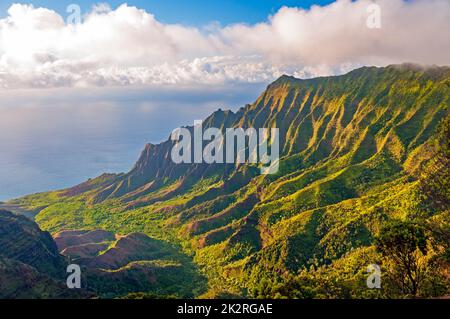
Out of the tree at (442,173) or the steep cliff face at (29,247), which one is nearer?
the tree at (442,173)

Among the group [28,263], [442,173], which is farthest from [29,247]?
[442,173]

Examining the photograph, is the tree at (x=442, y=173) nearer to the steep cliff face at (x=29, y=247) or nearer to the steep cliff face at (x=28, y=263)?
the steep cliff face at (x=28, y=263)

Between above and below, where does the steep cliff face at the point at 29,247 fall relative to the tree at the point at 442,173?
below

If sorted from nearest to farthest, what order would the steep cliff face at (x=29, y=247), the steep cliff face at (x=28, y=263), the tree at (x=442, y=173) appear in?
the tree at (x=442, y=173), the steep cliff face at (x=28, y=263), the steep cliff face at (x=29, y=247)

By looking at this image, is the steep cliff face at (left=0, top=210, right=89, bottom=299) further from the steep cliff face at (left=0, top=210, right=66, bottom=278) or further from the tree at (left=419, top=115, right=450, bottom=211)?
the tree at (left=419, top=115, right=450, bottom=211)

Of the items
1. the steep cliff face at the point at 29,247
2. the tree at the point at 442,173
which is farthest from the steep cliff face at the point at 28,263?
the tree at the point at 442,173

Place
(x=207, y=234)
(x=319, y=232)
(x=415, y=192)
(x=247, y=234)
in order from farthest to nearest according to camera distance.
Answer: (x=207, y=234), (x=247, y=234), (x=319, y=232), (x=415, y=192)
